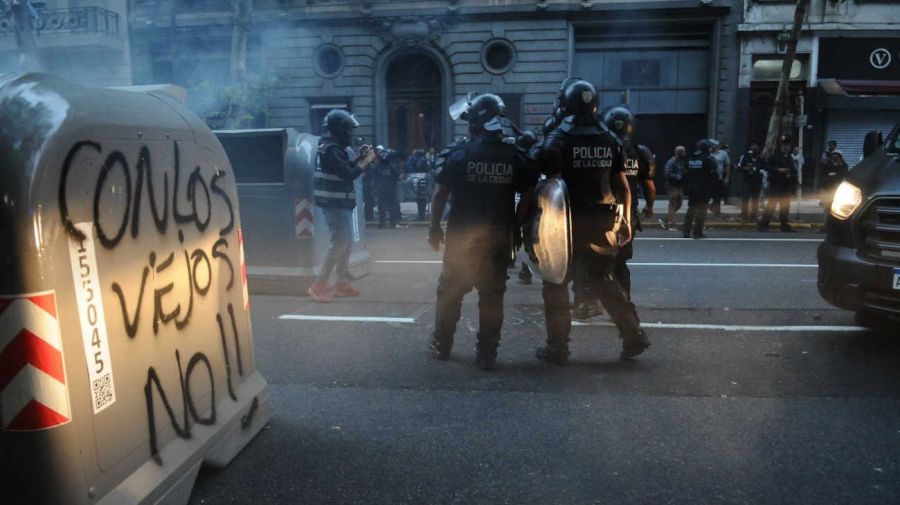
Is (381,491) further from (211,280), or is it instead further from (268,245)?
(268,245)

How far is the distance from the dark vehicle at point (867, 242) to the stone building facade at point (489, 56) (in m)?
16.2

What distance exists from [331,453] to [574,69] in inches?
755

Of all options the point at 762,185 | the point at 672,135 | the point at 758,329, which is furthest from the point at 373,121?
the point at 758,329

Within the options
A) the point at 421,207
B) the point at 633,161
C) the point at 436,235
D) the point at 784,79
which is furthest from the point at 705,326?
the point at 784,79

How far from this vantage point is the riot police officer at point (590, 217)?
475 centimetres

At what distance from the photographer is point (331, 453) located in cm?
347

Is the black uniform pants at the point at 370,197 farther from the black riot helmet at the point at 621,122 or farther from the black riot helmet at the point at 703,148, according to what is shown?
the black riot helmet at the point at 621,122

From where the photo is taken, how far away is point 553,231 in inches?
177

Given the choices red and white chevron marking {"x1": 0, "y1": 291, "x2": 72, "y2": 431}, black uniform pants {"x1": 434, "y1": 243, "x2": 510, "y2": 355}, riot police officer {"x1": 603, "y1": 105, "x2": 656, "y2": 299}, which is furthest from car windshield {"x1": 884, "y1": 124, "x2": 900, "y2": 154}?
red and white chevron marking {"x1": 0, "y1": 291, "x2": 72, "y2": 431}

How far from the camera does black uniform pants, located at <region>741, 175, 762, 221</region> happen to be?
14523mm

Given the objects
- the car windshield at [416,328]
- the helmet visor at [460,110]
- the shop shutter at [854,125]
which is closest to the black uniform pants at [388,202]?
the car windshield at [416,328]

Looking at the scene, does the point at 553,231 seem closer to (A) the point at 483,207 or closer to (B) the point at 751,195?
(A) the point at 483,207

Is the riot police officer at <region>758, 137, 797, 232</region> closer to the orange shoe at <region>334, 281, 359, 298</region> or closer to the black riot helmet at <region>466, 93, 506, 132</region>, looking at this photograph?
the orange shoe at <region>334, 281, 359, 298</region>

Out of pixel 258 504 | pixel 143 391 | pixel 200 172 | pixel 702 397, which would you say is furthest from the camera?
pixel 702 397
